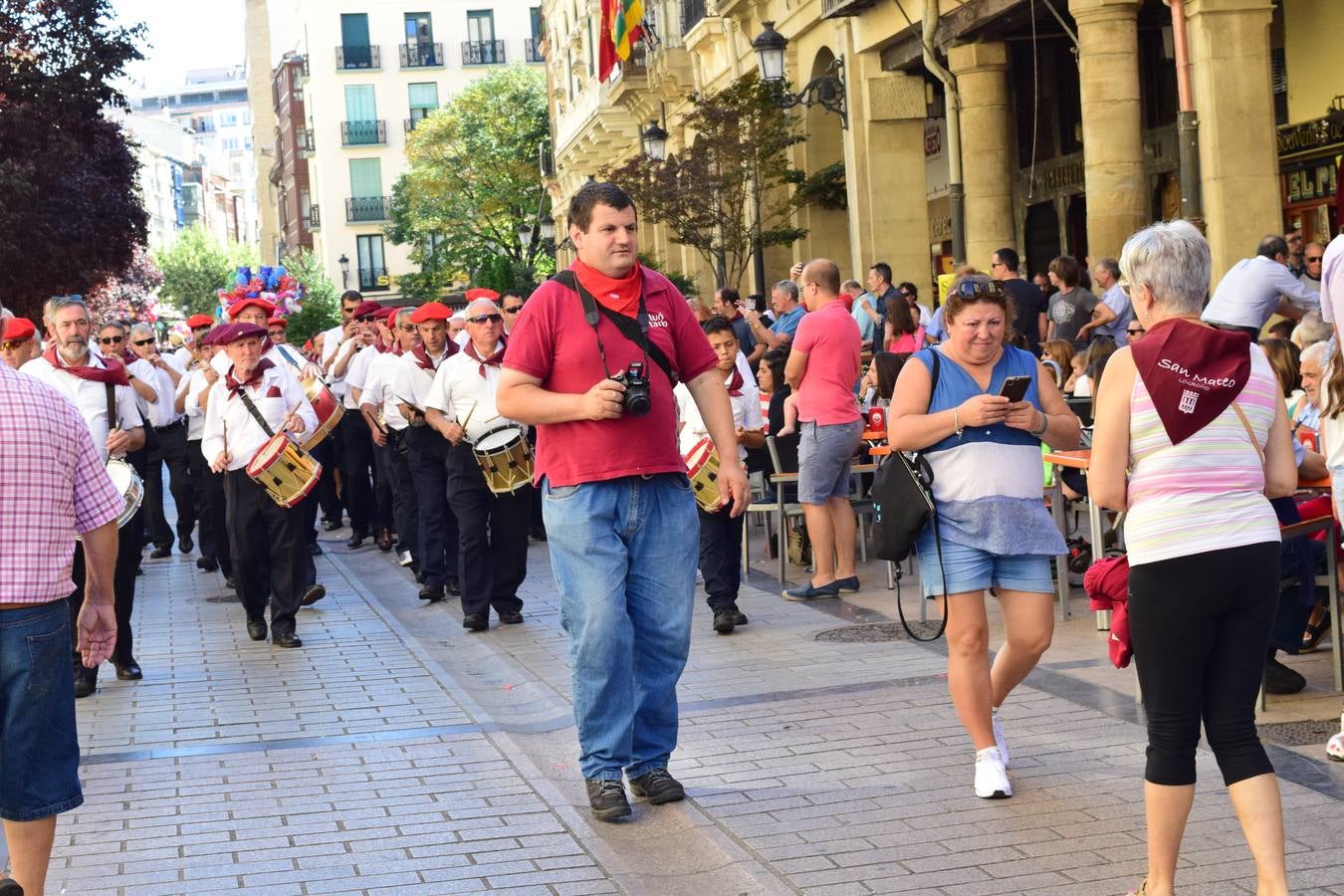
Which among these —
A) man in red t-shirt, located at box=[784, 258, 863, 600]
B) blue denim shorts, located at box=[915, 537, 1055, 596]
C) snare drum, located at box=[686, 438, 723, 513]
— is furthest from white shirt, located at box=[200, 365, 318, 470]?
blue denim shorts, located at box=[915, 537, 1055, 596]

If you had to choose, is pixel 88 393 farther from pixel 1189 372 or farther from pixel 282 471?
pixel 1189 372

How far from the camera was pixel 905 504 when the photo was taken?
654 centimetres

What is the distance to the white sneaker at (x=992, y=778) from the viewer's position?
639 cm

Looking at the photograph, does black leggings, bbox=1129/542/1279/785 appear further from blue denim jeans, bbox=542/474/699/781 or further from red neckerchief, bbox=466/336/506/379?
red neckerchief, bbox=466/336/506/379

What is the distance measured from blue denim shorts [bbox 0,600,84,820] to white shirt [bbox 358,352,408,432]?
32.5 ft

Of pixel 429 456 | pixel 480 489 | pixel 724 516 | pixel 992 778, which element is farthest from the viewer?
pixel 429 456

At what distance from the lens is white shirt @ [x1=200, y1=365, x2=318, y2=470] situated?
38.4 ft

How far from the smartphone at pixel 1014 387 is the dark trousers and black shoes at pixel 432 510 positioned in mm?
7341

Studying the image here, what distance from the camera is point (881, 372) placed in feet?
39.7

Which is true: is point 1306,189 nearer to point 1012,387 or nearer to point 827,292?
point 827,292

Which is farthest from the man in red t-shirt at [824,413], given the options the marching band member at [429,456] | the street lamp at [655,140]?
the street lamp at [655,140]

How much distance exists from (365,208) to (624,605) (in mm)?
89436

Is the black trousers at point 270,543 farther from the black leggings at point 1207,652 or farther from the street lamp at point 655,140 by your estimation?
the street lamp at point 655,140

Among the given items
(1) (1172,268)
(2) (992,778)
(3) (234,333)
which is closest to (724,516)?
(3) (234,333)
